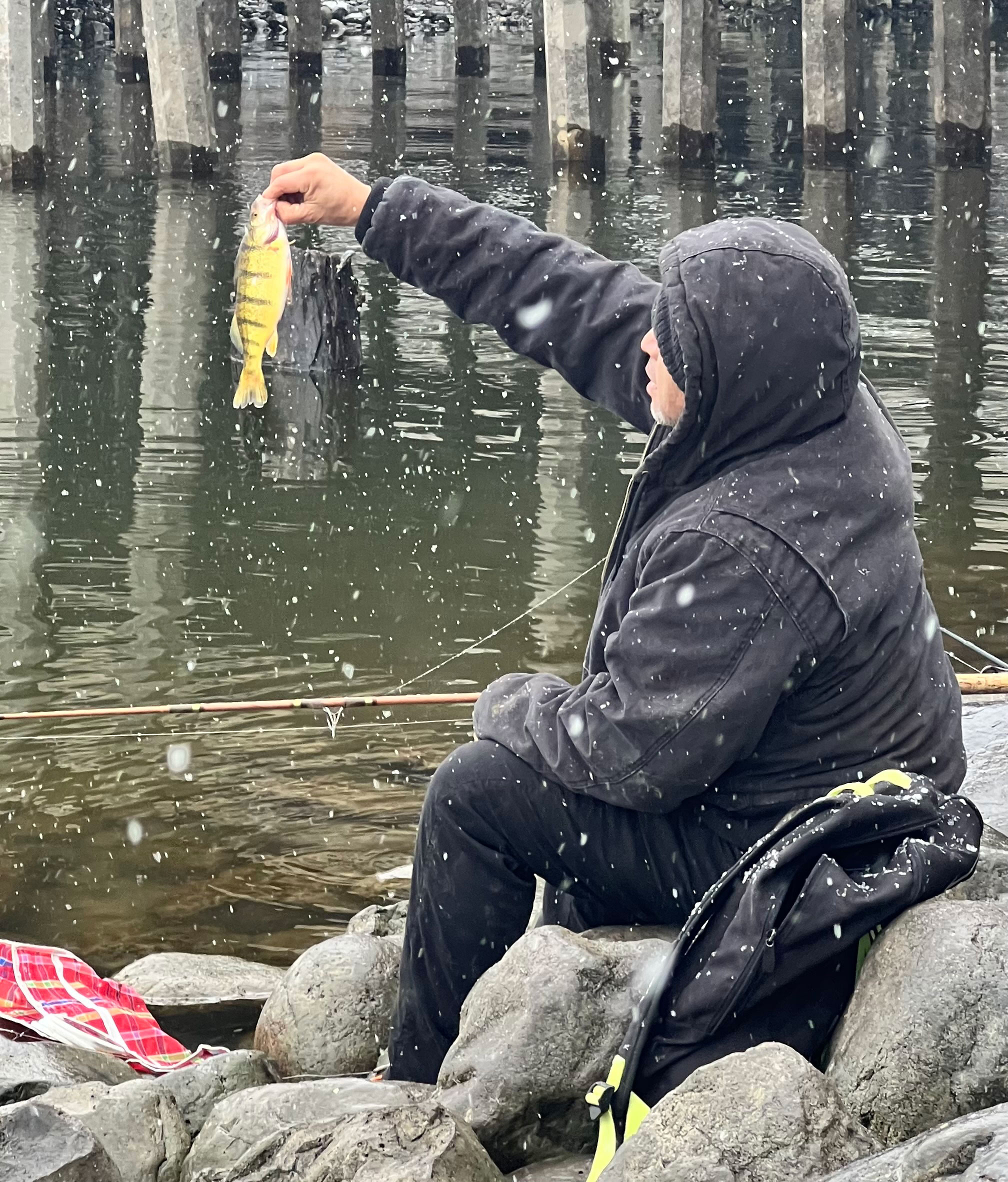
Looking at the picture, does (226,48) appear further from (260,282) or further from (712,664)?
(712,664)

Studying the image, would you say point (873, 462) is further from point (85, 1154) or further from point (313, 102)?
point (313, 102)

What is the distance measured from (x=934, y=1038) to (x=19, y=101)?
13.6 meters

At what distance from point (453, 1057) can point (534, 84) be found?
73.3ft

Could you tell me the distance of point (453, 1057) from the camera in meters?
3.01

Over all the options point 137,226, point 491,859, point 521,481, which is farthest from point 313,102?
point 491,859

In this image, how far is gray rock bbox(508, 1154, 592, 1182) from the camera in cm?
290

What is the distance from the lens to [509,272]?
3703 mm

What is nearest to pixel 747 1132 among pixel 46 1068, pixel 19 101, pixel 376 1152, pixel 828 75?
pixel 376 1152

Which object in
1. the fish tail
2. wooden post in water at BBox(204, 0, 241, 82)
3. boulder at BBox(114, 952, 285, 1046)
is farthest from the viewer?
wooden post in water at BBox(204, 0, 241, 82)

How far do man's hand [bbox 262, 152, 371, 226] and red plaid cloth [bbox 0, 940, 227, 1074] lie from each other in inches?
69.9

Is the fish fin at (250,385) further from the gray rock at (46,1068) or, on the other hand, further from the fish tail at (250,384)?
the gray rock at (46,1068)

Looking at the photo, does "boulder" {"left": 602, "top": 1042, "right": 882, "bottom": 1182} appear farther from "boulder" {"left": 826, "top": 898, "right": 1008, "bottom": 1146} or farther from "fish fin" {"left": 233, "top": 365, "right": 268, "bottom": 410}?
"fish fin" {"left": 233, "top": 365, "right": 268, "bottom": 410}

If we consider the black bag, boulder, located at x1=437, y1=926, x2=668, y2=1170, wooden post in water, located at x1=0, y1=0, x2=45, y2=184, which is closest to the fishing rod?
boulder, located at x1=437, y1=926, x2=668, y2=1170

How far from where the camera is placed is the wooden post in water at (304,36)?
23.1 m
